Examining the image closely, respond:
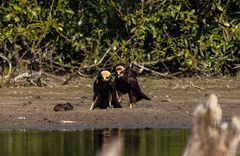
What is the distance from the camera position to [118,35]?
14.4 metres

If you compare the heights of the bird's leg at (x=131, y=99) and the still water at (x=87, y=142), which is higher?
the bird's leg at (x=131, y=99)

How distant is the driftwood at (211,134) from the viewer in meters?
1.74

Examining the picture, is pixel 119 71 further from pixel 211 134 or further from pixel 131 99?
pixel 211 134

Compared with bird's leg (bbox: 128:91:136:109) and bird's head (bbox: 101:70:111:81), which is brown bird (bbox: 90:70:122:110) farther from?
bird's leg (bbox: 128:91:136:109)

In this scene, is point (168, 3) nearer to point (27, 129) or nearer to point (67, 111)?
point (67, 111)

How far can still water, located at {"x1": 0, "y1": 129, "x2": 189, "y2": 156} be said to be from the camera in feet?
22.9

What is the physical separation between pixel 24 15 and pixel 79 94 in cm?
195

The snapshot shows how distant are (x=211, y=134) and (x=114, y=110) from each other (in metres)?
8.99

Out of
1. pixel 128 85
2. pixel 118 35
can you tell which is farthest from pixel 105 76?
pixel 118 35

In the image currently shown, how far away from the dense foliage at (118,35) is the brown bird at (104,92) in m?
3.18

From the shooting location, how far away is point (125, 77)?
1102 centimetres

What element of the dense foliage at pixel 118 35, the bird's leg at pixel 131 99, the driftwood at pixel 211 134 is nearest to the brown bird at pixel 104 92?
the bird's leg at pixel 131 99

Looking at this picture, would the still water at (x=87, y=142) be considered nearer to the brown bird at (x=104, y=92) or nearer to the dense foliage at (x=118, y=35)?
the brown bird at (x=104, y=92)

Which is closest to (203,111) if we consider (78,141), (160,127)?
(78,141)
